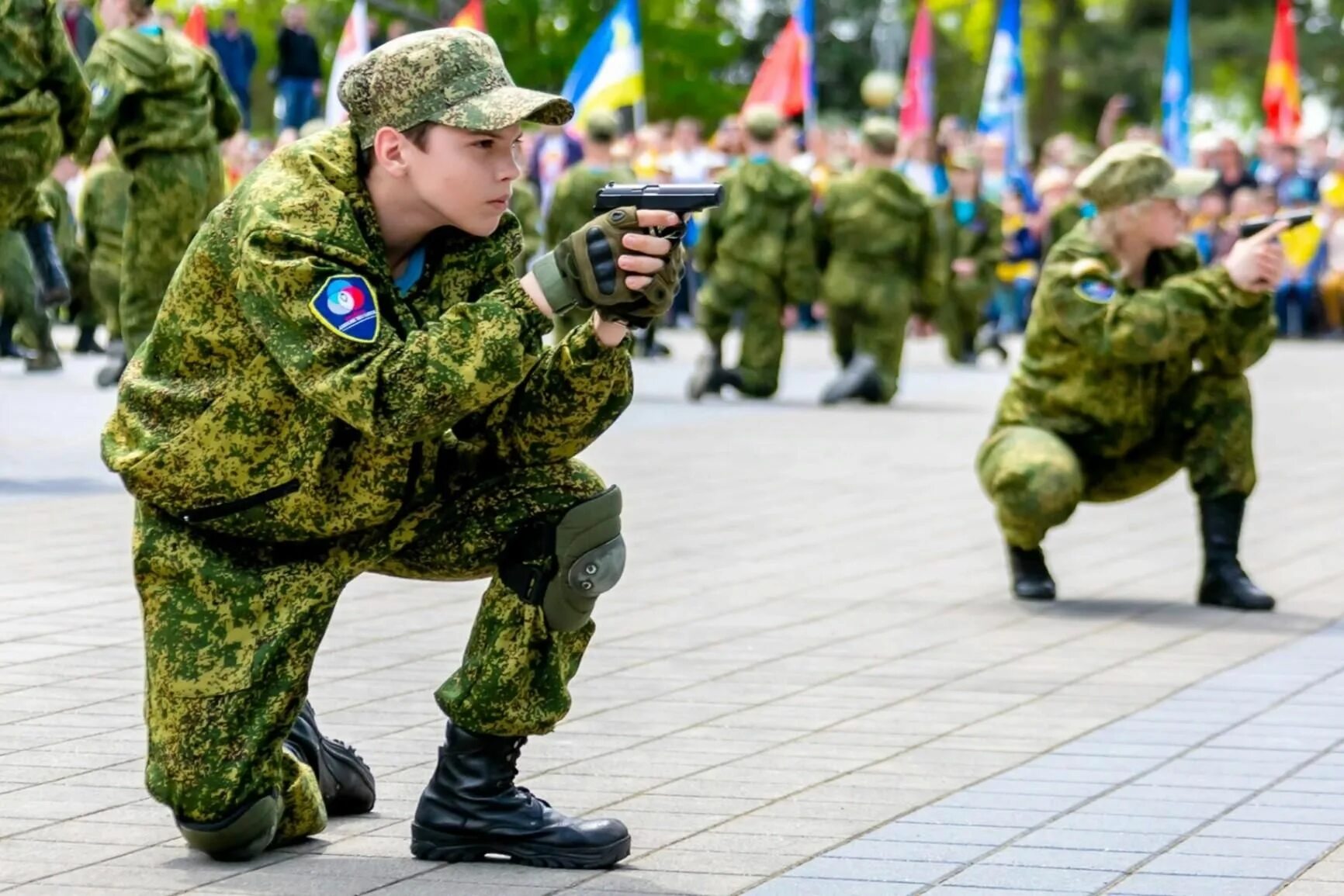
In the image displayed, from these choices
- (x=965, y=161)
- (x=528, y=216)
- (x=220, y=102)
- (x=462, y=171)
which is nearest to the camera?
(x=462, y=171)

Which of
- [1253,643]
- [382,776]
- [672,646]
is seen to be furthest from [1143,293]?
[382,776]

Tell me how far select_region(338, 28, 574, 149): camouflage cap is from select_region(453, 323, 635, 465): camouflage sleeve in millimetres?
387

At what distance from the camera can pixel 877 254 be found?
17297 millimetres

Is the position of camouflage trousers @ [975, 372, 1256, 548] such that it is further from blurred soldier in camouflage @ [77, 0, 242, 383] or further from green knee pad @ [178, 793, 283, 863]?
blurred soldier in camouflage @ [77, 0, 242, 383]

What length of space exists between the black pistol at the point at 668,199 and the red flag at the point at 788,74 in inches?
777

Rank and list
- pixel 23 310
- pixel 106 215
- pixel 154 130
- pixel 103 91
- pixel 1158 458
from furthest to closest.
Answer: pixel 106 215
pixel 23 310
pixel 154 130
pixel 103 91
pixel 1158 458

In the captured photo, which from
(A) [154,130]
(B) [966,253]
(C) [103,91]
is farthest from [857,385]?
(C) [103,91]

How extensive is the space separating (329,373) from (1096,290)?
164 inches

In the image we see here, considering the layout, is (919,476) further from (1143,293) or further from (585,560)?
(585,560)

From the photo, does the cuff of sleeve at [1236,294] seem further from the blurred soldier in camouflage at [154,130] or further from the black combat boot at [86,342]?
the black combat boot at [86,342]

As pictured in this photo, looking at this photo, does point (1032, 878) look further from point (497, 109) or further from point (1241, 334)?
point (1241, 334)

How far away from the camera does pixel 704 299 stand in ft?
58.1

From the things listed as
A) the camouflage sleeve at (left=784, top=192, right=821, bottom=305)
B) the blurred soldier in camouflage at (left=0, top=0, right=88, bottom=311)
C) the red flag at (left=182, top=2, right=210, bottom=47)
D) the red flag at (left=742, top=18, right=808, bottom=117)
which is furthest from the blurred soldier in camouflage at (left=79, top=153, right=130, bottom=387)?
the red flag at (left=742, top=18, right=808, bottom=117)

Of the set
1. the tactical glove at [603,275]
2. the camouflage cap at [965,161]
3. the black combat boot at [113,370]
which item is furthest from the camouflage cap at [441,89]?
the camouflage cap at [965,161]
